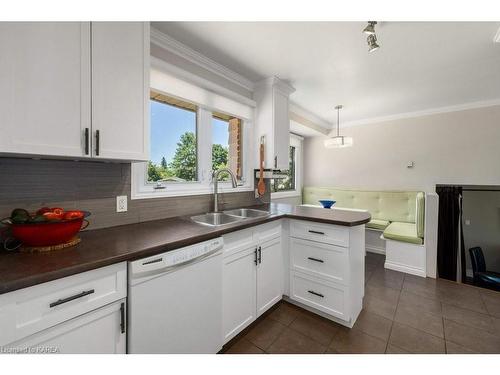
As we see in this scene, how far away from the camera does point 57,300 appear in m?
0.81

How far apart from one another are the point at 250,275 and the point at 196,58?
6.40 feet

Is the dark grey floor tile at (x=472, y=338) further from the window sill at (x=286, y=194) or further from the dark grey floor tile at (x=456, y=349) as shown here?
the window sill at (x=286, y=194)

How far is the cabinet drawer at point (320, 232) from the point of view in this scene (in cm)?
174

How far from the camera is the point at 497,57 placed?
2.08 metres

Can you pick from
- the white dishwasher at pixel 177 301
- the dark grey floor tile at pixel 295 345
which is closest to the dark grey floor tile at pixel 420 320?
the dark grey floor tile at pixel 295 345

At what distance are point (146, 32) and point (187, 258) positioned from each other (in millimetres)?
1423

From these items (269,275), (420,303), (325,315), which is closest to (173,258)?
(269,275)

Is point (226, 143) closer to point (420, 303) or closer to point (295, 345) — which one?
point (295, 345)

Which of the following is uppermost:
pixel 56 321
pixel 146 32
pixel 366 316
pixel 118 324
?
pixel 146 32

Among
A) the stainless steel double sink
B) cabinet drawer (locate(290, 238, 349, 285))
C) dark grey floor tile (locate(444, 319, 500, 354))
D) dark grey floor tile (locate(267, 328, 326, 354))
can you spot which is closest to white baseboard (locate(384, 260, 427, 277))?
dark grey floor tile (locate(444, 319, 500, 354))

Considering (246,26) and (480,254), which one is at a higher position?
(246,26)

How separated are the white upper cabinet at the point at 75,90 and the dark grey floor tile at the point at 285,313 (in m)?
1.69

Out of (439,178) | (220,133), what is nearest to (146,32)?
(220,133)

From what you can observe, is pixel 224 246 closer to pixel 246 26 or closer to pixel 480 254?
pixel 246 26
